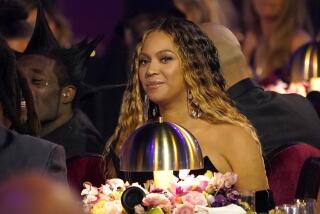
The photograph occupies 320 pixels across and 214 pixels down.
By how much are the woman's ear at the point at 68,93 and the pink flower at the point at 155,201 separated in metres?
2.22

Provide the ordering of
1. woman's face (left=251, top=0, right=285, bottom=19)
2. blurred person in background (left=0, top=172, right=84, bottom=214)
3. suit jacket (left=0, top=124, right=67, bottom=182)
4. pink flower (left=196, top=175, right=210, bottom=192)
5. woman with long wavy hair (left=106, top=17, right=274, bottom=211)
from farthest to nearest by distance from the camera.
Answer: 1. woman's face (left=251, top=0, right=285, bottom=19)
2. woman with long wavy hair (left=106, top=17, right=274, bottom=211)
3. pink flower (left=196, top=175, right=210, bottom=192)
4. suit jacket (left=0, top=124, right=67, bottom=182)
5. blurred person in background (left=0, top=172, right=84, bottom=214)

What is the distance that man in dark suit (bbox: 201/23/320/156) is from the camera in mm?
5367

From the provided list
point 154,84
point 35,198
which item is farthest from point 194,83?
point 35,198

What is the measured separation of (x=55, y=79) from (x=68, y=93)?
12 centimetres

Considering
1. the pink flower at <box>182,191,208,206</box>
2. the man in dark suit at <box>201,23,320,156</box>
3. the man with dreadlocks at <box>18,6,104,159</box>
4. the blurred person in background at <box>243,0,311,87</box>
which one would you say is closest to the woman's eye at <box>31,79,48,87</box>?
the man with dreadlocks at <box>18,6,104,159</box>

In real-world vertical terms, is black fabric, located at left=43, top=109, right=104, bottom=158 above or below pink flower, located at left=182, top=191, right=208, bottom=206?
above

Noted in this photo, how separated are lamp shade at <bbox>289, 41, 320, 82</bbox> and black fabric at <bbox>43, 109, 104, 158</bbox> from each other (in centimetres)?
160

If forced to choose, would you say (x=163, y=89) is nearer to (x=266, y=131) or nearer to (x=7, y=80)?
(x=266, y=131)

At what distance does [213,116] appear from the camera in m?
4.61

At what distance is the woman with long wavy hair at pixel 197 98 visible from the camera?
456 cm

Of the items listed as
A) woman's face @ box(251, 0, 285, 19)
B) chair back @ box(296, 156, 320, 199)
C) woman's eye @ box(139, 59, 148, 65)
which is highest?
woman's face @ box(251, 0, 285, 19)

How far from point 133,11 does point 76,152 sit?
3.38m

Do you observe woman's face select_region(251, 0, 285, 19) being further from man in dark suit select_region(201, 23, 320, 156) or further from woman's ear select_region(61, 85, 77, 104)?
woman's ear select_region(61, 85, 77, 104)

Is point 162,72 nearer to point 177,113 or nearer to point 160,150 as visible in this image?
point 177,113
